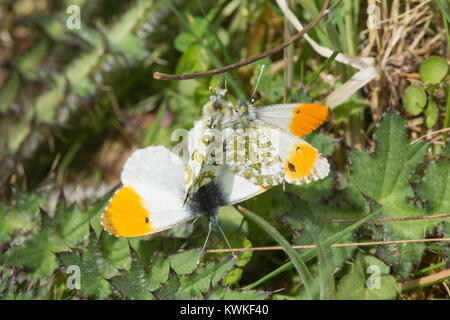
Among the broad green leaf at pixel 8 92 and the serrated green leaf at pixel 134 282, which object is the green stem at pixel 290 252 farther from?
the broad green leaf at pixel 8 92

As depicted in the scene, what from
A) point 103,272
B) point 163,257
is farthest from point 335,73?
point 103,272

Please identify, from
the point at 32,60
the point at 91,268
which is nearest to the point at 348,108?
the point at 91,268

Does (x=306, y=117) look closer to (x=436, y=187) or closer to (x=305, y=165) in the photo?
(x=305, y=165)

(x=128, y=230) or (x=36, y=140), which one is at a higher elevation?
(x=36, y=140)

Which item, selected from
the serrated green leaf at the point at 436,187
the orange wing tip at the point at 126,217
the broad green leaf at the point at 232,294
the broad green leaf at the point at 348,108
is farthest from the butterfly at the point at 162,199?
the broad green leaf at the point at 348,108

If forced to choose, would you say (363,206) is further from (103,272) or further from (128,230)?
(103,272)

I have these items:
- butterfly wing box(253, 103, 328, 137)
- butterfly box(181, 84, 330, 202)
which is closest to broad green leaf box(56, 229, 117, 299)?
butterfly box(181, 84, 330, 202)

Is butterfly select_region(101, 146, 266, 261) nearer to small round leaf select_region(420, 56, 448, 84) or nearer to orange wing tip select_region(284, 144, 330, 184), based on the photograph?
orange wing tip select_region(284, 144, 330, 184)
